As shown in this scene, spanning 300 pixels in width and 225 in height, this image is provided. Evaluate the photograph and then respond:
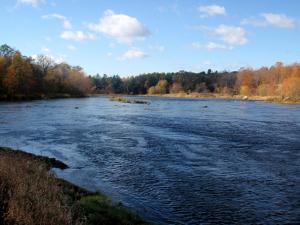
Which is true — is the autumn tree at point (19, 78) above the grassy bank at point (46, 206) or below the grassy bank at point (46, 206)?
above

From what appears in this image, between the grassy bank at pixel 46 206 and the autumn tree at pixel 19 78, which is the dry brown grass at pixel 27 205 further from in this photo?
the autumn tree at pixel 19 78

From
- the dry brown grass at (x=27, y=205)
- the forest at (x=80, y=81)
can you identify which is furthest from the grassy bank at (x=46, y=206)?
the forest at (x=80, y=81)

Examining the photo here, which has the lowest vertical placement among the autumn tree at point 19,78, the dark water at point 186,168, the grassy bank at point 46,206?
the dark water at point 186,168

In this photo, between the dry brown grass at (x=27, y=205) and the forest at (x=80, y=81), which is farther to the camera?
the forest at (x=80, y=81)

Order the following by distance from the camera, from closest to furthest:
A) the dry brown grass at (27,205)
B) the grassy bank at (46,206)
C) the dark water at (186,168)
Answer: the dry brown grass at (27,205), the grassy bank at (46,206), the dark water at (186,168)

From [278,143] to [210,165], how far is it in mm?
10726

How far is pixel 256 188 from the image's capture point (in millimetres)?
17828

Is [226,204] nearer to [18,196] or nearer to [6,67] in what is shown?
[18,196]

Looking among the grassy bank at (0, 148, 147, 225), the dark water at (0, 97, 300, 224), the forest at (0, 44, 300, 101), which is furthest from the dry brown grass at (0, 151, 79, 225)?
the forest at (0, 44, 300, 101)

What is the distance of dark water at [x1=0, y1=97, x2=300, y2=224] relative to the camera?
15.0 m

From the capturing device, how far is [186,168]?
70.6 ft

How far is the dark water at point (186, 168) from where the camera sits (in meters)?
15.0

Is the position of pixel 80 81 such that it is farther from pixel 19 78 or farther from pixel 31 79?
pixel 19 78

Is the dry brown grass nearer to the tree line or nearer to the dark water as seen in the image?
the dark water
